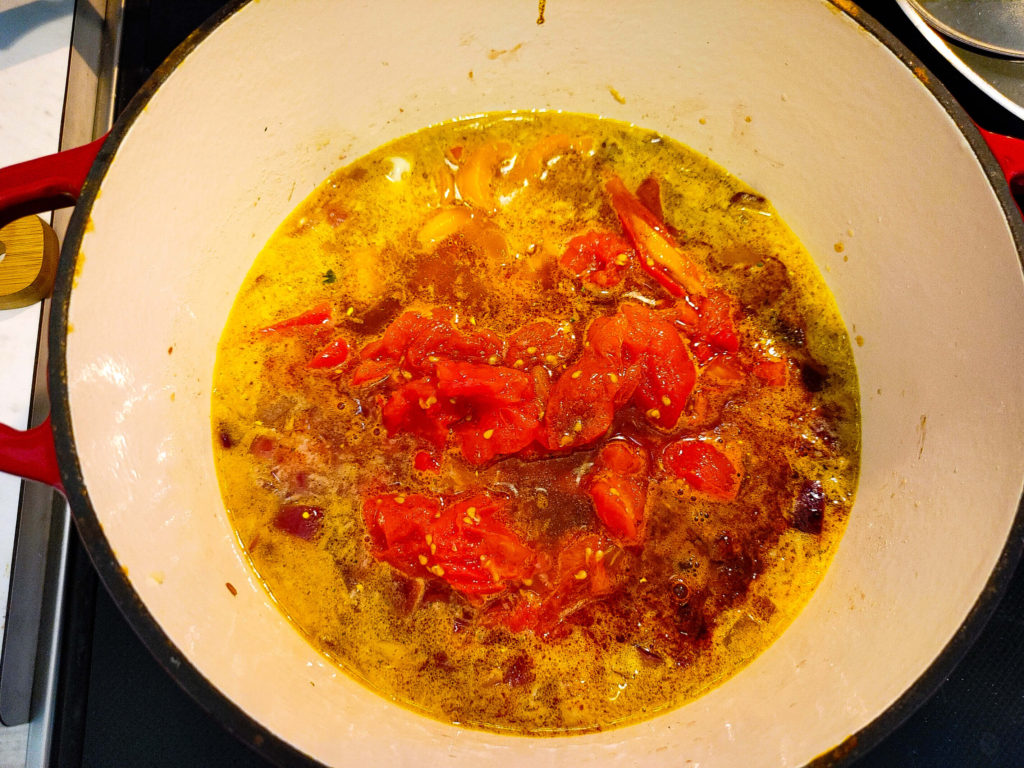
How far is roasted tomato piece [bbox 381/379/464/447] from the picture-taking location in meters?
1.44

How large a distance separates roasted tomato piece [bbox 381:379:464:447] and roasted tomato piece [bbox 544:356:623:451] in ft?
0.62

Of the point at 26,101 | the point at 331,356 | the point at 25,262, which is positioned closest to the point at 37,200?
the point at 25,262

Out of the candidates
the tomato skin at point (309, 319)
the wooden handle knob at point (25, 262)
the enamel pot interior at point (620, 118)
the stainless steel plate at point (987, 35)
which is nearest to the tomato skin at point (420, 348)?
the tomato skin at point (309, 319)

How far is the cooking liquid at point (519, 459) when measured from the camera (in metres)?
1.40

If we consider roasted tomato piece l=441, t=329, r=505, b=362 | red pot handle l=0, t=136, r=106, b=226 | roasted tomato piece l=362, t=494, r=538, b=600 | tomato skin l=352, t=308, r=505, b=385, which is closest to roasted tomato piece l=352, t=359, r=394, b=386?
tomato skin l=352, t=308, r=505, b=385

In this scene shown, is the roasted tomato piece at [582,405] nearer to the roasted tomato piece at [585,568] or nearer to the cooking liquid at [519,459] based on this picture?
the cooking liquid at [519,459]

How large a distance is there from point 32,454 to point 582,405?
93cm

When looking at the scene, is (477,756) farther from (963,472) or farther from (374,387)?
(963,472)

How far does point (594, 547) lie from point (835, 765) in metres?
0.52

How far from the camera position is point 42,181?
119 centimetres

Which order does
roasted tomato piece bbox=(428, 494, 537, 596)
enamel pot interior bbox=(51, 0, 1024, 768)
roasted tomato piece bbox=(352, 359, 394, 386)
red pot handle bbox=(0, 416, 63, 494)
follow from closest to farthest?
red pot handle bbox=(0, 416, 63, 494)
enamel pot interior bbox=(51, 0, 1024, 768)
roasted tomato piece bbox=(428, 494, 537, 596)
roasted tomato piece bbox=(352, 359, 394, 386)

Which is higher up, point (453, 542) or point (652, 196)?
point (652, 196)

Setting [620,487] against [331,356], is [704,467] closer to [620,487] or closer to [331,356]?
[620,487]

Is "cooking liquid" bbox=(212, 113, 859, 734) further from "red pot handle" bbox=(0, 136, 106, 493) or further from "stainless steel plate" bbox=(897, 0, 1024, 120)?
"stainless steel plate" bbox=(897, 0, 1024, 120)
